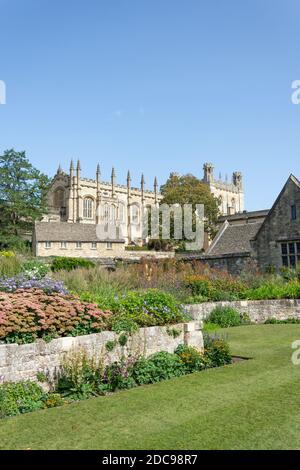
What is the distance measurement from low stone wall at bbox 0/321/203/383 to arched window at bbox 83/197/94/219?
7335 centimetres

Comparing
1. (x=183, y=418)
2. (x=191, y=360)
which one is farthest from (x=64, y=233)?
(x=183, y=418)

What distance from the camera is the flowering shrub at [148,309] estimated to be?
931 cm

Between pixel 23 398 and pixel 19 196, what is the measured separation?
51.7 m

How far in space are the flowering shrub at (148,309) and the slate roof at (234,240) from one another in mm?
18566

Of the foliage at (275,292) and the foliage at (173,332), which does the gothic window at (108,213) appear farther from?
the foliage at (173,332)

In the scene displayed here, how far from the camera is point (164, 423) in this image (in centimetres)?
563

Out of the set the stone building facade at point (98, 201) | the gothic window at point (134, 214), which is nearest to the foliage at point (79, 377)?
the stone building facade at point (98, 201)

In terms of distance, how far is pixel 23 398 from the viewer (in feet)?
22.3

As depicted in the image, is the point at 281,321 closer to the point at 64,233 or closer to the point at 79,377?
the point at 79,377

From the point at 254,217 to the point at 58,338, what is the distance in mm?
63396

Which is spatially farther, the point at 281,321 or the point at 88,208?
the point at 88,208

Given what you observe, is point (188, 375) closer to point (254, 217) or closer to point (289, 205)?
point (289, 205)
